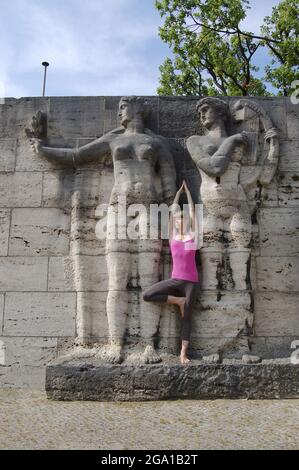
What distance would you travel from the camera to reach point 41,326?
Answer: 7.65m

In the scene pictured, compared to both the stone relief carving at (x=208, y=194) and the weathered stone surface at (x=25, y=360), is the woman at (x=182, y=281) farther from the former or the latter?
the weathered stone surface at (x=25, y=360)

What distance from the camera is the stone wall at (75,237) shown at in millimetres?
7535

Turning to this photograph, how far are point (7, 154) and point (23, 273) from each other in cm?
201

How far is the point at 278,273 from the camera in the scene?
7734 millimetres

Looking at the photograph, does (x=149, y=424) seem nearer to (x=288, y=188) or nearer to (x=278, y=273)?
(x=278, y=273)

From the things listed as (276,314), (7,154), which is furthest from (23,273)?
(276,314)

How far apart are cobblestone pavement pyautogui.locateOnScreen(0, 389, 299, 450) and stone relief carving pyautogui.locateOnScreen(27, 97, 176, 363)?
1.01 metres

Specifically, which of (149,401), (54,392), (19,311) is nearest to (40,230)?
(19,311)

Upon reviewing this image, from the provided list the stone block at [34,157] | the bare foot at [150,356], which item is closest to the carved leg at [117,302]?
the bare foot at [150,356]

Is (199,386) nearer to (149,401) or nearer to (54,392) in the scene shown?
(149,401)

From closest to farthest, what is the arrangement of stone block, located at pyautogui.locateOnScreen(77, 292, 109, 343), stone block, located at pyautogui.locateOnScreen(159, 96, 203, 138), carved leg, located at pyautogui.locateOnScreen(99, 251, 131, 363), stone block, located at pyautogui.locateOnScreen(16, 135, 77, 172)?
carved leg, located at pyautogui.locateOnScreen(99, 251, 131, 363), stone block, located at pyautogui.locateOnScreen(77, 292, 109, 343), stone block, located at pyautogui.locateOnScreen(16, 135, 77, 172), stone block, located at pyautogui.locateOnScreen(159, 96, 203, 138)

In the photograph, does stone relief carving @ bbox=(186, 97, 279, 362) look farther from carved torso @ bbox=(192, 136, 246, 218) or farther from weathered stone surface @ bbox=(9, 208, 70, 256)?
weathered stone surface @ bbox=(9, 208, 70, 256)

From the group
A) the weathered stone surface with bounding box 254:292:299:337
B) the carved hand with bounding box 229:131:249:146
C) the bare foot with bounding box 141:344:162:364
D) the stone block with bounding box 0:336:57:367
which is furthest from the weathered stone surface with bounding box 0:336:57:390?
the carved hand with bounding box 229:131:249:146

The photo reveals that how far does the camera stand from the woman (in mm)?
7105
